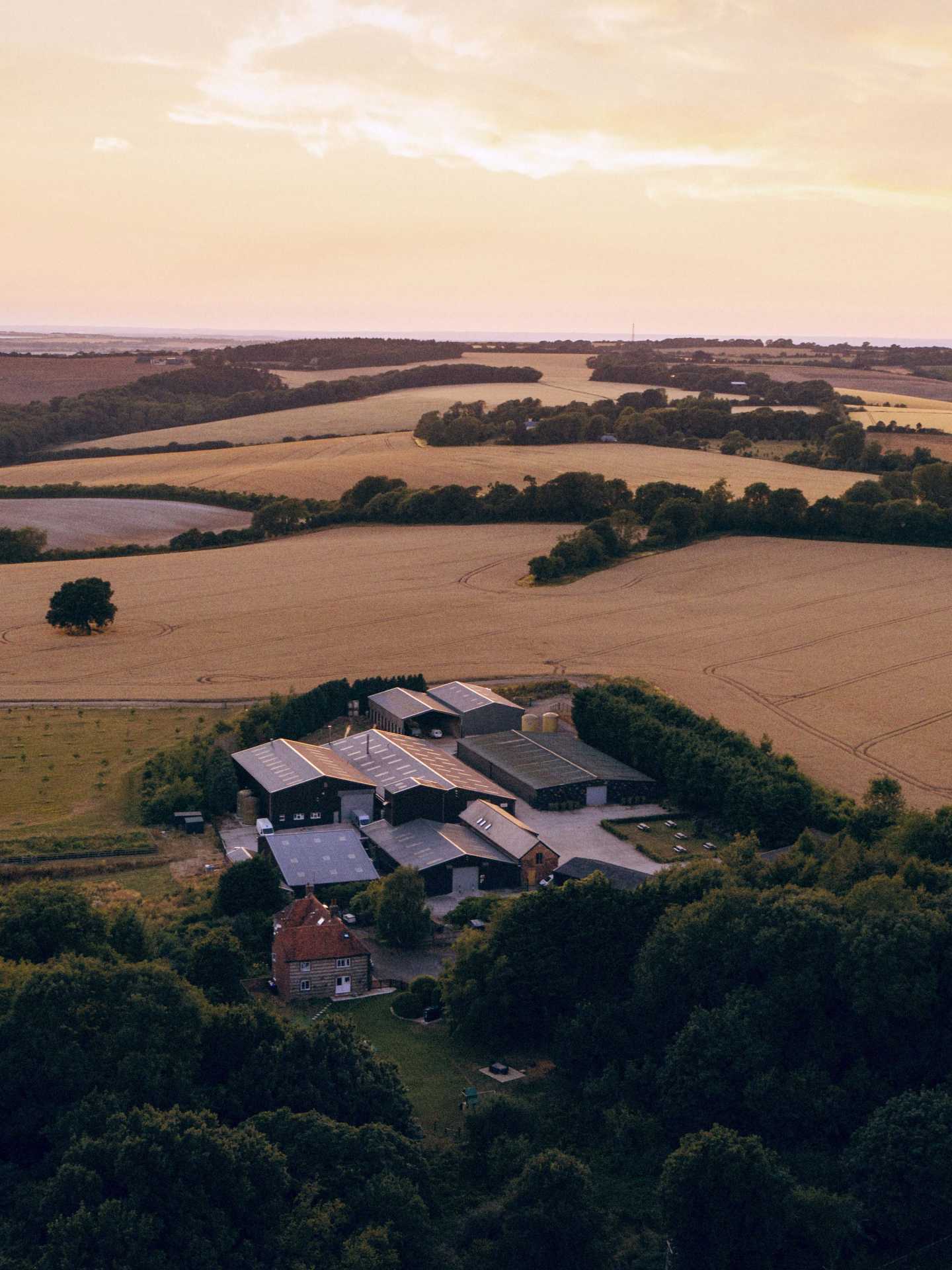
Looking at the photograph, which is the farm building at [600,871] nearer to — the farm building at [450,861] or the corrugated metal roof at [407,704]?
the farm building at [450,861]

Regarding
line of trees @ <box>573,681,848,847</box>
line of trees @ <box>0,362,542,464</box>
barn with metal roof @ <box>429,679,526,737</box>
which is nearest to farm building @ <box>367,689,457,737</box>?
barn with metal roof @ <box>429,679,526,737</box>

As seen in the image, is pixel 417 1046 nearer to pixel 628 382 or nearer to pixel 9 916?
pixel 9 916

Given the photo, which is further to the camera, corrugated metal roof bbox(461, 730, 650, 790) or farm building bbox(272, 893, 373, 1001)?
corrugated metal roof bbox(461, 730, 650, 790)

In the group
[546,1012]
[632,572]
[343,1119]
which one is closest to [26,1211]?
[343,1119]

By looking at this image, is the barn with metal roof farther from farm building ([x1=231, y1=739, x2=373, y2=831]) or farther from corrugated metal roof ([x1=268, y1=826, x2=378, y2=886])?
corrugated metal roof ([x1=268, y1=826, x2=378, y2=886])

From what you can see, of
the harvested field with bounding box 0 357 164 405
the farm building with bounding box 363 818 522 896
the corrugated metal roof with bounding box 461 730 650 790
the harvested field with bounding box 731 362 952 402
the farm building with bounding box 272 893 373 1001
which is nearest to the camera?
the farm building with bounding box 272 893 373 1001
